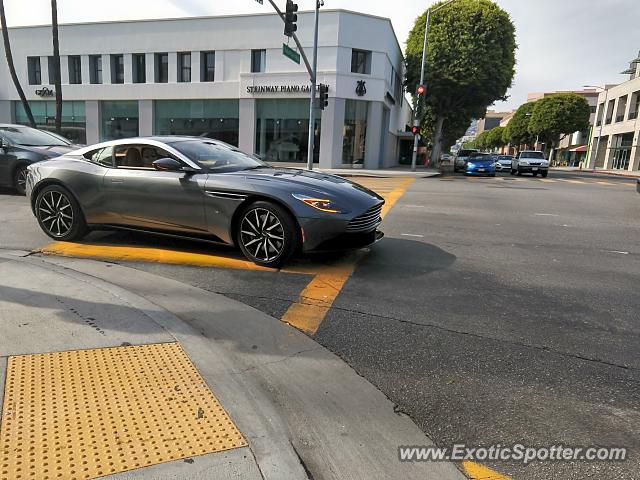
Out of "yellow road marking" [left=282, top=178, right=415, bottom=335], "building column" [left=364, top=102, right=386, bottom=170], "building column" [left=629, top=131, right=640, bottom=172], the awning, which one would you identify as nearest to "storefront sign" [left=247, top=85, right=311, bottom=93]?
"building column" [left=364, top=102, right=386, bottom=170]

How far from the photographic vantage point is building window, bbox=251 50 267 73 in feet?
99.0

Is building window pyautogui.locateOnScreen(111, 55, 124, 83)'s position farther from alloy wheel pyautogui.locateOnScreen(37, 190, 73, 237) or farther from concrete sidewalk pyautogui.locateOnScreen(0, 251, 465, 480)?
concrete sidewalk pyautogui.locateOnScreen(0, 251, 465, 480)

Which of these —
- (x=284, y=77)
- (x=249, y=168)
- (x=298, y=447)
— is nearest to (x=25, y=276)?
(x=249, y=168)

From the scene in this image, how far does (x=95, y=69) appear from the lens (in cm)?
3334

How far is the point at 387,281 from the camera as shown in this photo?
4973 millimetres

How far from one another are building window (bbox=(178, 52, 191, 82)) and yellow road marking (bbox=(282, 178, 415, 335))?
2969 cm

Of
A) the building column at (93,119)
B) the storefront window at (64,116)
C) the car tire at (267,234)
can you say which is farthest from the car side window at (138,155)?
the storefront window at (64,116)

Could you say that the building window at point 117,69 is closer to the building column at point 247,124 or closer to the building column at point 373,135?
the building column at point 247,124

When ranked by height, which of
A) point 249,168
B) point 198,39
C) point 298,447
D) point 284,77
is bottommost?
point 298,447

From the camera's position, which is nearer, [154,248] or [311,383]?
[311,383]

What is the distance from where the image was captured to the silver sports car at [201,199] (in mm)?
5078

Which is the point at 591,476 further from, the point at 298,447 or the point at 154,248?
the point at 154,248

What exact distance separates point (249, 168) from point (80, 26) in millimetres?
34231

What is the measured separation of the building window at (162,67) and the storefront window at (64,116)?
21.9 feet
